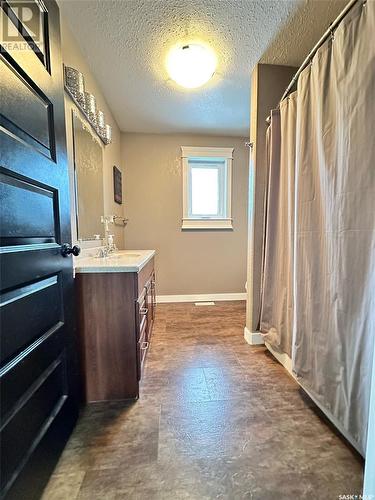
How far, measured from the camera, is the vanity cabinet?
1406mm

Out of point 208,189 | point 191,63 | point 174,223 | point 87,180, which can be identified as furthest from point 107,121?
point 208,189

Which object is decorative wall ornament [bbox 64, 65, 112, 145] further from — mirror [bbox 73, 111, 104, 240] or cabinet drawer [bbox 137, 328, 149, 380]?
cabinet drawer [bbox 137, 328, 149, 380]

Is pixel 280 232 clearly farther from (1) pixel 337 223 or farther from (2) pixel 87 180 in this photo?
(2) pixel 87 180

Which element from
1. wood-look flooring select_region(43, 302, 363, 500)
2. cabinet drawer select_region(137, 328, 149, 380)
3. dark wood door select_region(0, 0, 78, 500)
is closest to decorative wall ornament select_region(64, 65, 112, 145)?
dark wood door select_region(0, 0, 78, 500)

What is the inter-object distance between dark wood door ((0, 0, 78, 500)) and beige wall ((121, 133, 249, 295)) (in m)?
2.29

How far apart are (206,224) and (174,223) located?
48 cm

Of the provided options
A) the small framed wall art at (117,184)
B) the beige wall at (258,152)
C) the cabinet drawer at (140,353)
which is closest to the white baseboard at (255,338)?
Answer: the beige wall at (258,152)

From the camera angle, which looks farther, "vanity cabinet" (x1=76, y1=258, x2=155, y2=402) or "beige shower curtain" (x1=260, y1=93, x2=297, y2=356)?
"beige shower curtain" (x1=260, y1=93, x2=297, y2=356)

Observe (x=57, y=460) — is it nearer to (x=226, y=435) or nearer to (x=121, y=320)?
(x=121, y=320)

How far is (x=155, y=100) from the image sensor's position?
8.21 feet

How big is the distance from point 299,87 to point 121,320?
178 centimetres

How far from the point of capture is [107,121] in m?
2.61

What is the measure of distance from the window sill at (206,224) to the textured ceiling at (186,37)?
1521mm

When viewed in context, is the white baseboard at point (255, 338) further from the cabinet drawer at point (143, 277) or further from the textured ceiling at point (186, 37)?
the textured ceiling at point (186, 37)
